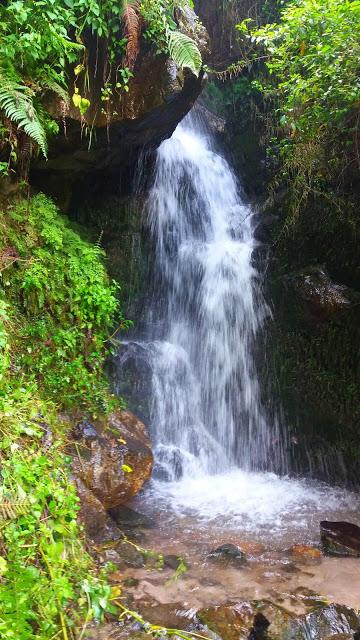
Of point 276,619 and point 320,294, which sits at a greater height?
point 320,294

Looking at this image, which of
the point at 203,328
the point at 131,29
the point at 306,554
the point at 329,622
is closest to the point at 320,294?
the point at 203,328

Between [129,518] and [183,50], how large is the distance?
16.6 ft

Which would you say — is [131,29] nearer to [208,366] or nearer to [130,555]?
[208,366]

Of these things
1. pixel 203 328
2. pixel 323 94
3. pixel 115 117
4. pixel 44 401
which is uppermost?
pixel 323 94

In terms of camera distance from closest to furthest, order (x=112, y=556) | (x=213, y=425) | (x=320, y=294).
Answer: (x=112, y=556)
(x=320, y=294)
(x=213, y=425)

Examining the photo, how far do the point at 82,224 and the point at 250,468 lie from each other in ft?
15.7

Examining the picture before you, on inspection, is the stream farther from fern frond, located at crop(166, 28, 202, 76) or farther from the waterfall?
fern frond, located at crop(166, 28, 202, 76)

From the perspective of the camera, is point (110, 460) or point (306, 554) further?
point (110, 460)

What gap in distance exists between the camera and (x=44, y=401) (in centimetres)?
415

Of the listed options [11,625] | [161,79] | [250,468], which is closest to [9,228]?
[161,79]

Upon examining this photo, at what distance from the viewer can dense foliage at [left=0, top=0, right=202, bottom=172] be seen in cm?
399

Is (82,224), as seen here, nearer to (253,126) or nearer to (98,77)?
(98,77)

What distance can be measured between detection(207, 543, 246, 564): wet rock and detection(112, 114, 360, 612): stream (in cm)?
7

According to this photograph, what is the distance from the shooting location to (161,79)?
5.75 m
